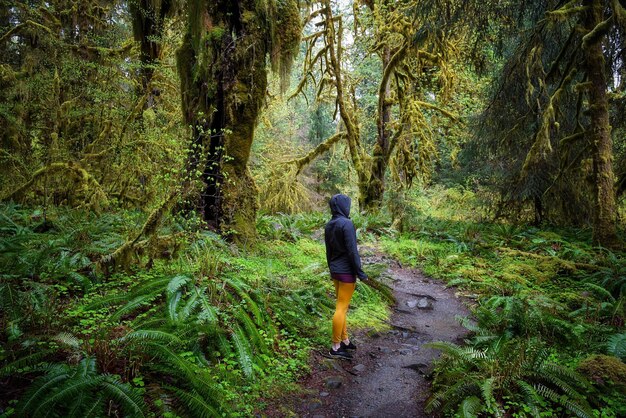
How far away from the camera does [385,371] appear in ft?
14.2

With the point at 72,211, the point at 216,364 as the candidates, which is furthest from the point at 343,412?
the point at 72,211

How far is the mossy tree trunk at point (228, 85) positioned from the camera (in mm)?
6762

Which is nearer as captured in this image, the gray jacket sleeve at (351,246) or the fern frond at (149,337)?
the fern frond at (149,337)

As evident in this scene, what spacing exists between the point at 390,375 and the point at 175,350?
249 cm

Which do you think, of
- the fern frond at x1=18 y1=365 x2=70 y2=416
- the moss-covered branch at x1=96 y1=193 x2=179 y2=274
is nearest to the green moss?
the fern frond at x1=18 y1=365 x2=70 y2=416

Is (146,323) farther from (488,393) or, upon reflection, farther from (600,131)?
(600,131)

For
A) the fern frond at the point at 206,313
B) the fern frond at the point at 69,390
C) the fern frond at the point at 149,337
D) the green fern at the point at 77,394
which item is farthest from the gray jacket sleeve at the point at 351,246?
the fern frond at the point at 69,390

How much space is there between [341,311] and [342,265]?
0.57 meters

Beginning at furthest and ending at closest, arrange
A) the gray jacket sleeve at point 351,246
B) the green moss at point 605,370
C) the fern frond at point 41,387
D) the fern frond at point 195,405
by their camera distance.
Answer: the gray jacket sleeve at point 351,246
the green moss at point 605,370
the fern frond at point 195,405
the fern frond at point 41,387

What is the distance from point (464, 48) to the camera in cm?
1254

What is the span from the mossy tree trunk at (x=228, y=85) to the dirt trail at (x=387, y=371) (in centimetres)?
336

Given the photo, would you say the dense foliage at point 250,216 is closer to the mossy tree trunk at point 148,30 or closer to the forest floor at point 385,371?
the mossy tree trunk at point 148,30

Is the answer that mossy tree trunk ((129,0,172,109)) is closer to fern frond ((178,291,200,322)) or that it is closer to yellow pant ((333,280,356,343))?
fern frond ((178,291,200,322))

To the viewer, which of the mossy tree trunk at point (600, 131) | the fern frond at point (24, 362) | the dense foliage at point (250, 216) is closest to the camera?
the fern frond at point (24, 362)
